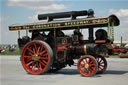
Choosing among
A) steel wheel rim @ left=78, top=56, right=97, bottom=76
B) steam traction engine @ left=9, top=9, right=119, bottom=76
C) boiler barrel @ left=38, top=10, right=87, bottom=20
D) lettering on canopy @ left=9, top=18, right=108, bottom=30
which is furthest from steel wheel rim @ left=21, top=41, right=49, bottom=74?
steel wheel rim @ left=78, top=56, right=97, bottom=76

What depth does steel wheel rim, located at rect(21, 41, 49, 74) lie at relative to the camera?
11.4 meters

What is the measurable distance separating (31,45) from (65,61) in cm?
215

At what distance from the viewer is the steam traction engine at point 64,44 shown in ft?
34.6

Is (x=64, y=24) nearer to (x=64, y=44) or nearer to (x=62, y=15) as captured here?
(x=62, y=15)

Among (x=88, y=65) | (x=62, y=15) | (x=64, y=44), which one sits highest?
(x=62, y=15)

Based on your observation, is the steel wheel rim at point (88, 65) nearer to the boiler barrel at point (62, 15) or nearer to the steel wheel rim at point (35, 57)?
the steel wheel rim at point (35, 57)

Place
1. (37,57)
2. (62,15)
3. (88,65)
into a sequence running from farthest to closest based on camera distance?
(62,15) < (37,57) < (88,65)

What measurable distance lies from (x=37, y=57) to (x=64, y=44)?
1610mm

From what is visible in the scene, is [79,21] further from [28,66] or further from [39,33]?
[28,66]

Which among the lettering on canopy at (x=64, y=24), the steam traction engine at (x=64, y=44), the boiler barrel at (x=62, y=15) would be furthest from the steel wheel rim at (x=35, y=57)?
the boiler barrel at (x=62, y=15)

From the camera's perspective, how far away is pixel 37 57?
37.6 ft

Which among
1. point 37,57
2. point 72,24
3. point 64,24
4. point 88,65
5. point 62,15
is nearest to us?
point 88,65

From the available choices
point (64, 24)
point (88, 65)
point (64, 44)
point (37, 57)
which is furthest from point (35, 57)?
point (88, 65)

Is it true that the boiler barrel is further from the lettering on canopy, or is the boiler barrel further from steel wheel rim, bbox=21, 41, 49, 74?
steel wheel rim, bbox=21, 41, 49, 74
